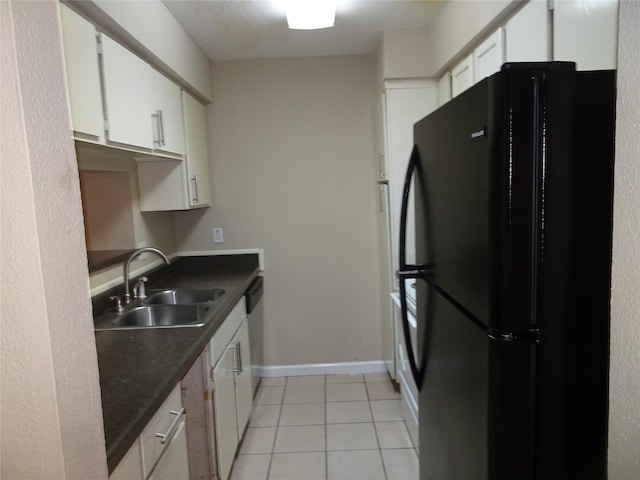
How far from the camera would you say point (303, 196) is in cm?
351

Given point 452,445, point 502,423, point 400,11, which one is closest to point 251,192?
point 400,11

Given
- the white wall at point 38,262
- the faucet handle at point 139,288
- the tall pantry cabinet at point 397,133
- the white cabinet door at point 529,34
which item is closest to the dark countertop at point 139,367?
the faucet handle at point 139,288

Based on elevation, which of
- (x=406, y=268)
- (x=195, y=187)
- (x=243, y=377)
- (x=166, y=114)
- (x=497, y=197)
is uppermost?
(x=166, y=114)

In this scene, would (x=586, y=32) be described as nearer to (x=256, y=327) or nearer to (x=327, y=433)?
(x=327, y=433)

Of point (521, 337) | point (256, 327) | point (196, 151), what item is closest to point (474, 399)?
point (521, 337)

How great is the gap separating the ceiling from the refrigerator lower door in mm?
1728

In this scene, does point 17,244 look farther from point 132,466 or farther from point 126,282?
point 126,282

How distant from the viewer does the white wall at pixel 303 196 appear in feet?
11.2

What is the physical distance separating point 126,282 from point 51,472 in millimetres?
1840

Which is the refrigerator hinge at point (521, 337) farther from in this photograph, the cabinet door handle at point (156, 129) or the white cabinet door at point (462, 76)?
the cabinet door handle at point (156, 129)

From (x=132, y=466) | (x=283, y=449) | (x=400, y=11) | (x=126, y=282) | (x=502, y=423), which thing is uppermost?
(x=400, y=11)

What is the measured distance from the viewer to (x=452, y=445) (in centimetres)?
137

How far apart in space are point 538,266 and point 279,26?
2291 millimetres

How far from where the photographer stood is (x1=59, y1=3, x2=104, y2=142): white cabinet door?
1.47 m
